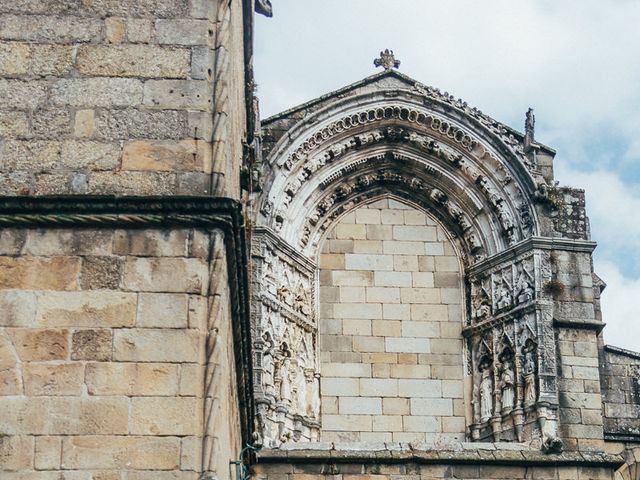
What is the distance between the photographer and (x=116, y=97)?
9508 millimetres

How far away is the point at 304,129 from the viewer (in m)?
17.0

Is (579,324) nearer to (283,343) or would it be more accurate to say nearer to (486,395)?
(486,395)

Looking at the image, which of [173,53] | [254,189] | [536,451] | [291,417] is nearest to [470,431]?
[536,451]

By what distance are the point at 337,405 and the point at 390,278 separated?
70.2 inches

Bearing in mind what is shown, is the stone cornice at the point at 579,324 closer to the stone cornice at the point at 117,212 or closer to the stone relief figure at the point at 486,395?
the stone relief figure at the point at 486,395

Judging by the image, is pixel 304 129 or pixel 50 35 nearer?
pixel 50 35

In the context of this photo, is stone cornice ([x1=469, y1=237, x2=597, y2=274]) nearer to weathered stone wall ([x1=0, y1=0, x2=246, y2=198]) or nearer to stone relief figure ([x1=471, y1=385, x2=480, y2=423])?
stone relief figure ([x1=471, y1=385, x2=480, y2=423])

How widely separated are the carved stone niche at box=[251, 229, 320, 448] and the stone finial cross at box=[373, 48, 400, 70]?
2.80 meters

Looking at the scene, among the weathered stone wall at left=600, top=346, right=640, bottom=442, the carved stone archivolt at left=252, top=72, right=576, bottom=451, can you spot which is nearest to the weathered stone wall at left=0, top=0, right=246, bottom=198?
the carved stone archivolt at left=252, top=72, right=576, bottom=451

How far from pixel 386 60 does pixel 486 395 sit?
4.50 meters

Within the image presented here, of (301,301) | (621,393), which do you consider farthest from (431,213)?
(621,393)

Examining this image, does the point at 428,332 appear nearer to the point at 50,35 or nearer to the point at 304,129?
the point at 304,129

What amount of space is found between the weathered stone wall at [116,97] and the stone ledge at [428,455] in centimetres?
568

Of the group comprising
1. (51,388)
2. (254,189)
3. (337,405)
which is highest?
(254,189)
